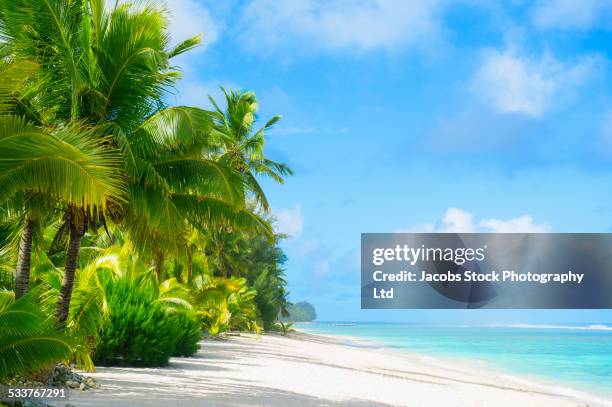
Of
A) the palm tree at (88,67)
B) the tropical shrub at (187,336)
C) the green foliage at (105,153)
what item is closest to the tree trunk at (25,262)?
the green foliage at (105,153)

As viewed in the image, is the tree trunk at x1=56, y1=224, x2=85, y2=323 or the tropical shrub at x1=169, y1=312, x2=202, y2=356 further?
the tropical shrub at x1=169, y1=312, x2=202, y2=356

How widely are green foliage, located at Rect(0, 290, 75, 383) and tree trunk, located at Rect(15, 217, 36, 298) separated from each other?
261 centimetres

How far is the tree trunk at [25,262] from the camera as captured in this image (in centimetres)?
1076

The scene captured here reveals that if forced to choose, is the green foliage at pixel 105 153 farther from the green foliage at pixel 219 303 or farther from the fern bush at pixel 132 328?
the green foliage at pixel 219 303

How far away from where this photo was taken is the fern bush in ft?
49.4

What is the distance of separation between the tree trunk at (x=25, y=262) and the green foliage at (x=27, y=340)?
2.61 metres

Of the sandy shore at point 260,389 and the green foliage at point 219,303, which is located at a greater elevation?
the green foliage at point 219,303

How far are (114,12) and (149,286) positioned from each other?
6.19 meters

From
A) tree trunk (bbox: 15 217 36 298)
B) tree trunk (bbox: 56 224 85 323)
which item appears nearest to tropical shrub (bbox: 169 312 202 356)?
tree trunk (bbox: 56 224 85 323)

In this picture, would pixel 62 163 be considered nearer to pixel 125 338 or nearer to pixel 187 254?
pixel 187 254

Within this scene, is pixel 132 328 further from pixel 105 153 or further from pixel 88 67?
pixel 88 67

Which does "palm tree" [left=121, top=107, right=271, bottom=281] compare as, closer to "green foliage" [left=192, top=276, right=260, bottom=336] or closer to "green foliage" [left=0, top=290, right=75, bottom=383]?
"green foliage" [left=0, top=290, right=75, bottom=383]

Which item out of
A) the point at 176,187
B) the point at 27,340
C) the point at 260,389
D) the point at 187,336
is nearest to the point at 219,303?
the point at 187,336

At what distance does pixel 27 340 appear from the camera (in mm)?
8047
